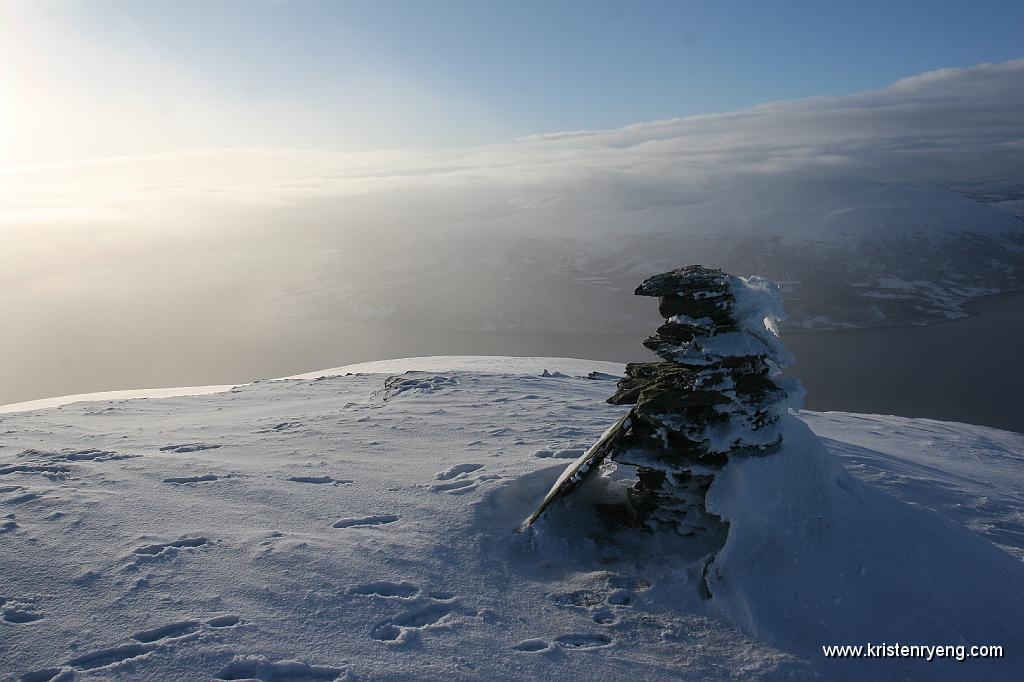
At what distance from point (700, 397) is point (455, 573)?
3.14 metres

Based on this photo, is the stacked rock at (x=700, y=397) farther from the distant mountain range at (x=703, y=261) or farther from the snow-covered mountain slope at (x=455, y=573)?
the distant mountain range at (x=703, y=261)

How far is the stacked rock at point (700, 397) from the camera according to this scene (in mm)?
6730

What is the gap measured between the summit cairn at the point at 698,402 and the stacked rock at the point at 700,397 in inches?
0.4

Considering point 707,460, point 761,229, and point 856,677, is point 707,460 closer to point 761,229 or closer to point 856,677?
point 856,677

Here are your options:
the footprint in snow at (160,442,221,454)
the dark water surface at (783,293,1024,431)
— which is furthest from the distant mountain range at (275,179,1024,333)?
the footprint in snow at (160,442,221,454)

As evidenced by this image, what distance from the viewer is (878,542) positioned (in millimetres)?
6215

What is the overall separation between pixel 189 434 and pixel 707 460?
9.13 m

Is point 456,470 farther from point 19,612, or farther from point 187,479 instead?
point 19,612

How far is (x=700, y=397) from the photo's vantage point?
6.75m

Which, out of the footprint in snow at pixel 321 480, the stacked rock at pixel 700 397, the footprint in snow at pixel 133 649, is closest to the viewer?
the footprint in snow at pixel 133 649

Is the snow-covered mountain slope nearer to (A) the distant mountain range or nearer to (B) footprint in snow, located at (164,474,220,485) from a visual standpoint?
(B) footprint in snow, located at (164,474,220,485)

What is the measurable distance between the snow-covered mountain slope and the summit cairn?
0.32m

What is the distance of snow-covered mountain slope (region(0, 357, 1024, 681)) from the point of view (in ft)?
16.1

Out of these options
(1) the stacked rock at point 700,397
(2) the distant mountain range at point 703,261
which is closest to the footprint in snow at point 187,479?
(1) the stacked rock at point 700,397
